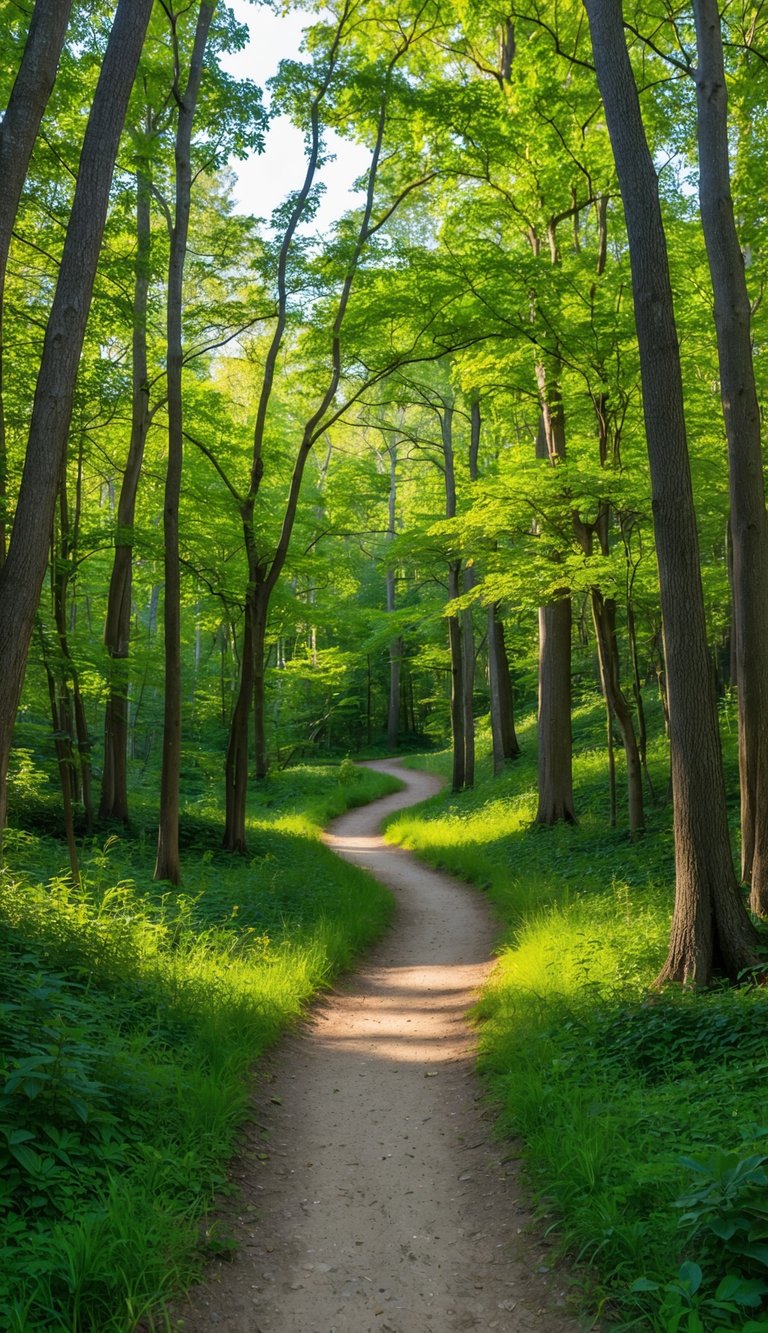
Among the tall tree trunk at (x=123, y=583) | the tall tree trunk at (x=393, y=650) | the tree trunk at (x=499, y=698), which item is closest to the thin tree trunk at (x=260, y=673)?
the tall tree trunk at (x=123, y=583)

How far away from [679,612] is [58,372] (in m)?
4.19

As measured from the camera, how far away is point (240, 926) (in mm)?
7539

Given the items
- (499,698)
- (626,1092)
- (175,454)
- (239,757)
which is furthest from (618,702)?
(499,698)

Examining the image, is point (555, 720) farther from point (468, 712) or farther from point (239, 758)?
point (468, 712)

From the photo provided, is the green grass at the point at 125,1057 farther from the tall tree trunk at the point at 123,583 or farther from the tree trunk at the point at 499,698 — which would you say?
the tree trunk at the point at 499,698

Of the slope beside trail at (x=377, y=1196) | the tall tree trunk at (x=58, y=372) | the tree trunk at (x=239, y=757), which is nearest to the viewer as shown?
the slope beside trail at (x=377, y=1196)

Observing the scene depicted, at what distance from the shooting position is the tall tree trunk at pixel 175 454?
828 centimetres

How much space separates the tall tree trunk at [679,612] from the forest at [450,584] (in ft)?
0.09

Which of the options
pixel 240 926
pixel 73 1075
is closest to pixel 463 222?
pixel 240 926

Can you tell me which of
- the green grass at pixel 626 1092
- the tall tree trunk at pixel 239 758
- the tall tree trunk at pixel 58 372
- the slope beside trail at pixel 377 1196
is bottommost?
the slope beside trail at pixel 377 1196

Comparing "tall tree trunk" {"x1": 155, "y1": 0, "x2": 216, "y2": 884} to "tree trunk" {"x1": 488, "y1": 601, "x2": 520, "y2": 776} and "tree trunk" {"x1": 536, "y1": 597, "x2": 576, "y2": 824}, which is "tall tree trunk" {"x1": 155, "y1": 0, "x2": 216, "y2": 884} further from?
"tree trunk" {"x1": 488, "y1": 601, "x2": 520, "y2": 776}

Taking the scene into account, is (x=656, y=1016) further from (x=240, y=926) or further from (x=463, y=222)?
(x=463, y=222)

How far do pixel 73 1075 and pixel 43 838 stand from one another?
6.86m

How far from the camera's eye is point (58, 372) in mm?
4664
